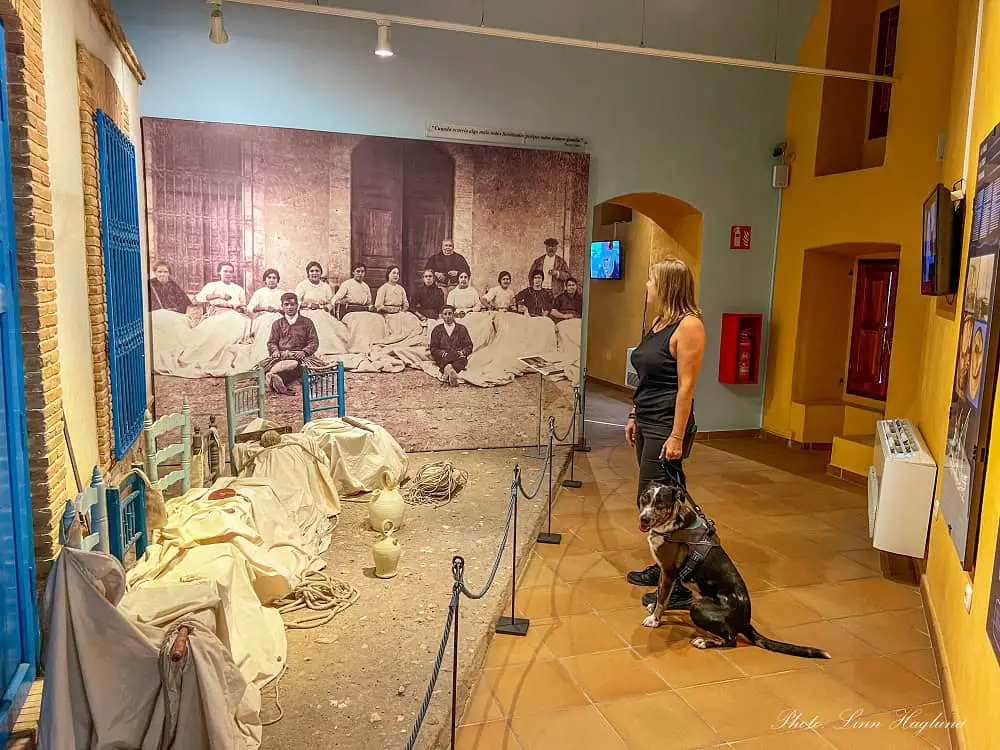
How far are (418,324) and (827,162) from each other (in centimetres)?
479

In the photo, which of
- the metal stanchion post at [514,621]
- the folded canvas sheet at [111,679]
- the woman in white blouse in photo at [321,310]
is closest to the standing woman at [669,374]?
the metal stanchion post at [514,621]

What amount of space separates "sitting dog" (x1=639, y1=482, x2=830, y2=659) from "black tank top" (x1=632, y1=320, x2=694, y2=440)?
0.45 meters

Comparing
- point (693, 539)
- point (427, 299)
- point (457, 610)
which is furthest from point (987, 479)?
point (427, 299)

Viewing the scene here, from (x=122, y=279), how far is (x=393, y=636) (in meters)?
3.26

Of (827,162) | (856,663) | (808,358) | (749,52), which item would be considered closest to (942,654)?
(856,663)

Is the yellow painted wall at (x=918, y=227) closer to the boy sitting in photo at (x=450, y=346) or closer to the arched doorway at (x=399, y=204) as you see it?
the boy sitting in photo at (x=450, y=346)

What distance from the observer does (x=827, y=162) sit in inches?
316

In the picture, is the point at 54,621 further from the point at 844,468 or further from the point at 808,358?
the point at 808,358

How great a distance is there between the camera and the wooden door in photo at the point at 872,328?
8.05 metres

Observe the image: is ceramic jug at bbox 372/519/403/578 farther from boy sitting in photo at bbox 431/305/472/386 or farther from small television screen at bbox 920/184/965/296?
small television screen at bbox 920/184/965/296

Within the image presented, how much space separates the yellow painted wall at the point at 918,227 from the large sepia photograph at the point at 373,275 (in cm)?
251

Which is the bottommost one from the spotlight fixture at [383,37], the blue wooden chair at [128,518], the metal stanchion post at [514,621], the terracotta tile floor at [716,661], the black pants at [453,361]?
the terracotta tile floor at [716,661]

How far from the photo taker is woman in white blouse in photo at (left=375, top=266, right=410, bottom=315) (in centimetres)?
→ 730

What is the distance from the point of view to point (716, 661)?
12.4ft
